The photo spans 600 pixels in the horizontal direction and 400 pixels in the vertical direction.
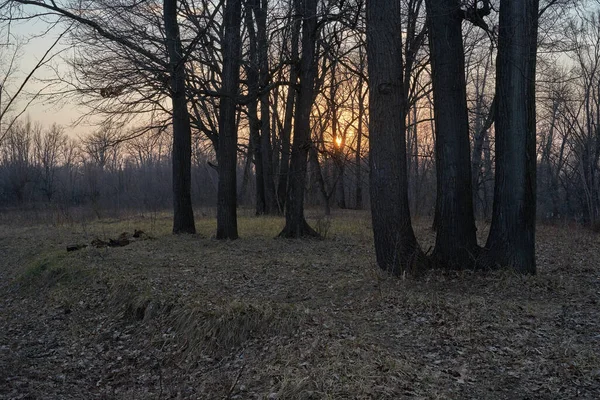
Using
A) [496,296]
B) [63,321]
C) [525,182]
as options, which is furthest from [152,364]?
[525,182]

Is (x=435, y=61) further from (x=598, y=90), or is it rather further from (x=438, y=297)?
(x=598, y=90)

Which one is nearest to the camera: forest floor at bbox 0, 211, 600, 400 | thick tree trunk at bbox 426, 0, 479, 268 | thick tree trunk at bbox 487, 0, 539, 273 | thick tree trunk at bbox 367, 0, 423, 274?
forest floor at bbox 0, 211, 600, 400

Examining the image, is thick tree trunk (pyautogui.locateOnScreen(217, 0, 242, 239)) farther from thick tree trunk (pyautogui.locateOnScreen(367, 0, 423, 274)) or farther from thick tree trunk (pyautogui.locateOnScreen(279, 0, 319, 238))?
thick tree trunk (pyautogui.locateOnScreen(367, 0, 423, 274))

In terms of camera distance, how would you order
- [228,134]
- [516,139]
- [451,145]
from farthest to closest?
[228,134], [451,145], [516,139]

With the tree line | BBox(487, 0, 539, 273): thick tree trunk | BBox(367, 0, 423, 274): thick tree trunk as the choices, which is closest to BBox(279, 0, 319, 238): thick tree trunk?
the tree line

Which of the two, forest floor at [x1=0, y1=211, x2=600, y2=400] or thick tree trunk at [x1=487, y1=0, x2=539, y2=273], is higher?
thick tree trunk at [x1=487, y1=0, x2=539, y2=273]

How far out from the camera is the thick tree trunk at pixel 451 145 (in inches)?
312

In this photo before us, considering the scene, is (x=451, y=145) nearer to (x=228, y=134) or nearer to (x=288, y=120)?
(x=228, y=134)

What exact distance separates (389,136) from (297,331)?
349cm

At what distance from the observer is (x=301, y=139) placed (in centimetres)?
1292

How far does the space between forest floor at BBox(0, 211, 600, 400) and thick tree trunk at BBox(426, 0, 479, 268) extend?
0.49m

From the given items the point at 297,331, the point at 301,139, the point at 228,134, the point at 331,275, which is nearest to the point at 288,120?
the point at 228,134

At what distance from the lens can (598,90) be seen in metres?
23.2

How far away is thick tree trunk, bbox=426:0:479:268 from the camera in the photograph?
7.92m
